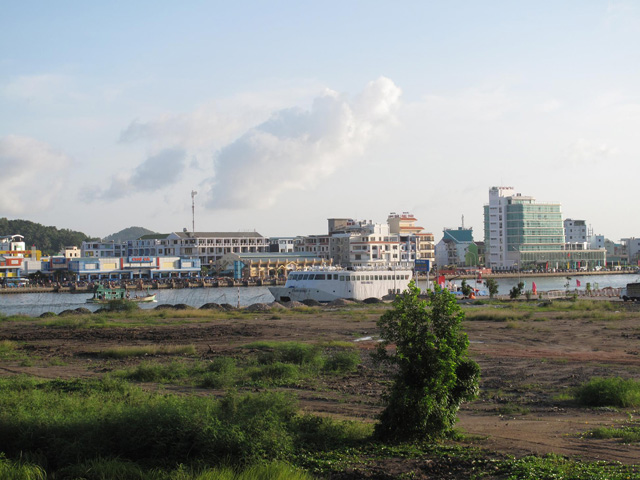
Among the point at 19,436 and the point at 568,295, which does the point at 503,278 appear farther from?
the point at 19,436

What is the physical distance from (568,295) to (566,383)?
162 feet

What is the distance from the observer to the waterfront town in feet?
361

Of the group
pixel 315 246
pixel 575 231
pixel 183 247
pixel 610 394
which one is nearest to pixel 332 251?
pixel 315 246

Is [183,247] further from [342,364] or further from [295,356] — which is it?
[342,364]

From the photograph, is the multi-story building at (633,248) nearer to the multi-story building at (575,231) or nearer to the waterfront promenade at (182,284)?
the multi-story building at (575,231)

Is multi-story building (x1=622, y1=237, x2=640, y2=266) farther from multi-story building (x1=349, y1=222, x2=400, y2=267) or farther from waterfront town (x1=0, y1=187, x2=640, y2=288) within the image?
multi-story building (x1=349, y1=222, x2=400, y2=267)

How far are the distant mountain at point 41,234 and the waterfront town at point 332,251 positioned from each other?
180ft

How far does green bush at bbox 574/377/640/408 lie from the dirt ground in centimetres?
45

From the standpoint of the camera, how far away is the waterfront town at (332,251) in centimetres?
11012

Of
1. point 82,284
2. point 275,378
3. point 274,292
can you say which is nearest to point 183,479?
point 275,378

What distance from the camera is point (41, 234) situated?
19012cm

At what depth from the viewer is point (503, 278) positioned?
422ft

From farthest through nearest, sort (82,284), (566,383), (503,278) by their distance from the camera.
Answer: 1. (503,278)
2. (82,284)
3. (566,383)

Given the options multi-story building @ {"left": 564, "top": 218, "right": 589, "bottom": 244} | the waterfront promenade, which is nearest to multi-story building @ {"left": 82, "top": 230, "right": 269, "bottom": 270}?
the waterfront promenade
